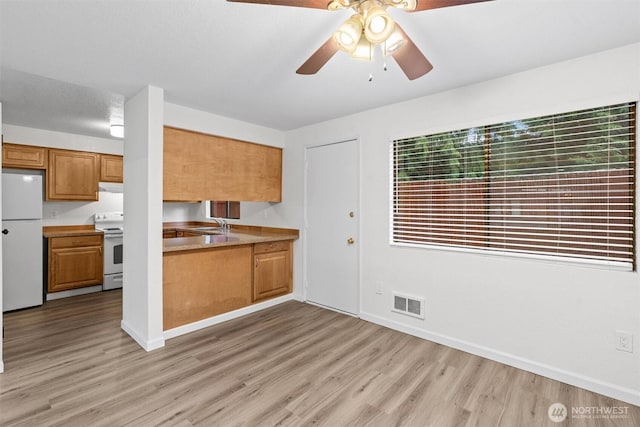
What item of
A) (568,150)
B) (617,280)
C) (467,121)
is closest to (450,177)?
(467,121)

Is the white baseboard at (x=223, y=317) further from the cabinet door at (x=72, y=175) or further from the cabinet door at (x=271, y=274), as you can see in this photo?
the cabinet door at (x=72, y=175)

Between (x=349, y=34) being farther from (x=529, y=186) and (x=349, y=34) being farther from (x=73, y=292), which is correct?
(x=73, y=292)

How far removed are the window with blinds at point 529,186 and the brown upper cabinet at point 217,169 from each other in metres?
1.82

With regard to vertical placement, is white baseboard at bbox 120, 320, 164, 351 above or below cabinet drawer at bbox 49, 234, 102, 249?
below

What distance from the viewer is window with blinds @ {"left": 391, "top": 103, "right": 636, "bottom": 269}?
7.13ft

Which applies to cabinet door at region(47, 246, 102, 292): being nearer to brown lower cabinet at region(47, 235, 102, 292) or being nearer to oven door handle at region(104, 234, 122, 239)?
brown lower cabinet at region(47, 235, 102, 292)

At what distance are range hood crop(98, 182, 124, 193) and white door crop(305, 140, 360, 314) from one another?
2.98 metres

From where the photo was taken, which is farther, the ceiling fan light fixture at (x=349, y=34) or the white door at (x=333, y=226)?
the white door at (x=333, y=226)

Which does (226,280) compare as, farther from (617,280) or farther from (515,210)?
(617,280)

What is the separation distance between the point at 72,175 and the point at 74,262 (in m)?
1.23

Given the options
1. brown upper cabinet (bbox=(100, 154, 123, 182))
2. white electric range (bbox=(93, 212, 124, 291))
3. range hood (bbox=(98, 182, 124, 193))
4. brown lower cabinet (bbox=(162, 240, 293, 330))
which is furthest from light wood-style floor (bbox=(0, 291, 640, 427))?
brown upper cabinet (bbox=(100, 154, 123, 182))

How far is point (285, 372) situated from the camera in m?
2.43

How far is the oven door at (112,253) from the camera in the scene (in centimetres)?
459

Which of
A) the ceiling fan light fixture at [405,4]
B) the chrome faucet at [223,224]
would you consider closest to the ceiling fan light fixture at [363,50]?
the ceiling fan light fixture at [405,4]
